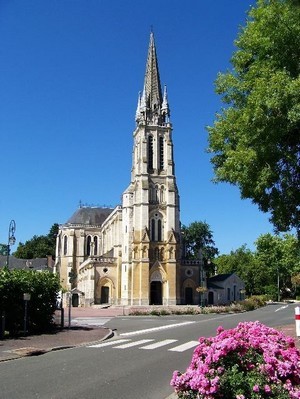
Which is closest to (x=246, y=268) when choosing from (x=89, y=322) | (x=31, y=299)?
(x=89, y=322)

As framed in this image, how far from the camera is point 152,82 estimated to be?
71.8m

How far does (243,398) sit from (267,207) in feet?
28.0

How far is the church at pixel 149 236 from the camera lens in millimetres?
60938

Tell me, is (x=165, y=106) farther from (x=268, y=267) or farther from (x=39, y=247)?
(x=39, y=247)

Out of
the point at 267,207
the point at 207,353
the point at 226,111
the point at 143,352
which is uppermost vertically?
the point at 226,111

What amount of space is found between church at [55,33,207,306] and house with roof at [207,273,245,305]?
14.4 feet

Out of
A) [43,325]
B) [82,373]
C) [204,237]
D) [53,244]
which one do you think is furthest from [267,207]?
[53,244]

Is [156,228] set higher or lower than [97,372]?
higher

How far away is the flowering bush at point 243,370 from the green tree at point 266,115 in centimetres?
620

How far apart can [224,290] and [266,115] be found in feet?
198

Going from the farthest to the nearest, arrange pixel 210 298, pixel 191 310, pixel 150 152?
pixel 210 298, pixel 150 152, pixel 191 310

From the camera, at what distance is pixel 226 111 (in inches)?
558

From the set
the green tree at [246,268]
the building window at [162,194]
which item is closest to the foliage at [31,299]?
the building window at [162,194]

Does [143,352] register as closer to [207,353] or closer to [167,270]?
[207,353]
